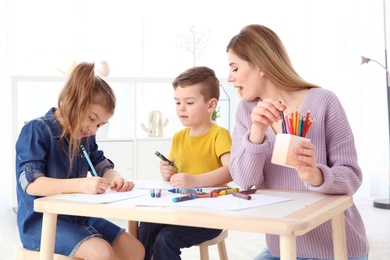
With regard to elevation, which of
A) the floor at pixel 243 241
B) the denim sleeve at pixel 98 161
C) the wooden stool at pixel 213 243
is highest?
the denim sleeve at pixel 98 161

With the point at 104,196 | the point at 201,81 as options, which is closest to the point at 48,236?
the point at 104,196

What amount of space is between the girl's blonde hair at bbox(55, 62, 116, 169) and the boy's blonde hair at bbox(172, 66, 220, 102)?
0.34 meters

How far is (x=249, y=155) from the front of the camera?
1.52 metres

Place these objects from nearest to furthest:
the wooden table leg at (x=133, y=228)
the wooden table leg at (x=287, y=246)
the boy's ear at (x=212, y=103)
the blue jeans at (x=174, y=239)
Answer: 1. the wooden table leg at (x=287, y=246)
2. the blue jeans at (x=174, y=239)
3. the wooden table leg at (x=133, y=228)
4. the boy's ear at (x=212, y=103)

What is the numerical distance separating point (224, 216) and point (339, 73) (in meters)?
3.91

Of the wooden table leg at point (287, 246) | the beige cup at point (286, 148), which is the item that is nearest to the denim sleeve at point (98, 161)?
the beige cup at point (286, 148)

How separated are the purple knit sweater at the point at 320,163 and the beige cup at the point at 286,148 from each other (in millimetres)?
160

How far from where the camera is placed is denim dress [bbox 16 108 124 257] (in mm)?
1572

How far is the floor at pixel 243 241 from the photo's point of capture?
2924mm

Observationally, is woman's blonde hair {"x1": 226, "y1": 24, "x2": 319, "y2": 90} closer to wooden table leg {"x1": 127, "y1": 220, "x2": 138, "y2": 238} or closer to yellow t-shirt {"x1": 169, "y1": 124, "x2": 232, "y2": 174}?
yellow t-shirt {"x1": 169, "y1": 124, "x2": 232, "y2": 174}

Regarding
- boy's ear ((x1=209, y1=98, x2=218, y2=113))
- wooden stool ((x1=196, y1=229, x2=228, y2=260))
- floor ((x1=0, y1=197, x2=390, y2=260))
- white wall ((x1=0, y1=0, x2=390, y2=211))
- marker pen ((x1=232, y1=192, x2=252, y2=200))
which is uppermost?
white wall ((x1=0, y1=0, x2=390, y2=211))

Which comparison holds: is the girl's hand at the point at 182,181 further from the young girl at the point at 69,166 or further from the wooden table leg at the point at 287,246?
the wooden table leg at the point at 287,246

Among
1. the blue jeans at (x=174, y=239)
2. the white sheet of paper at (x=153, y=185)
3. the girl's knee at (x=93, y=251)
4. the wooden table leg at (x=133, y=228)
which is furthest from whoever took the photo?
the wooden table leg at (x=133, y=228)

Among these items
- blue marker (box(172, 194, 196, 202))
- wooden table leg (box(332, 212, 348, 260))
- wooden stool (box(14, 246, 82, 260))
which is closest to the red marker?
blue marker (box(172, 194, 196, 202))
